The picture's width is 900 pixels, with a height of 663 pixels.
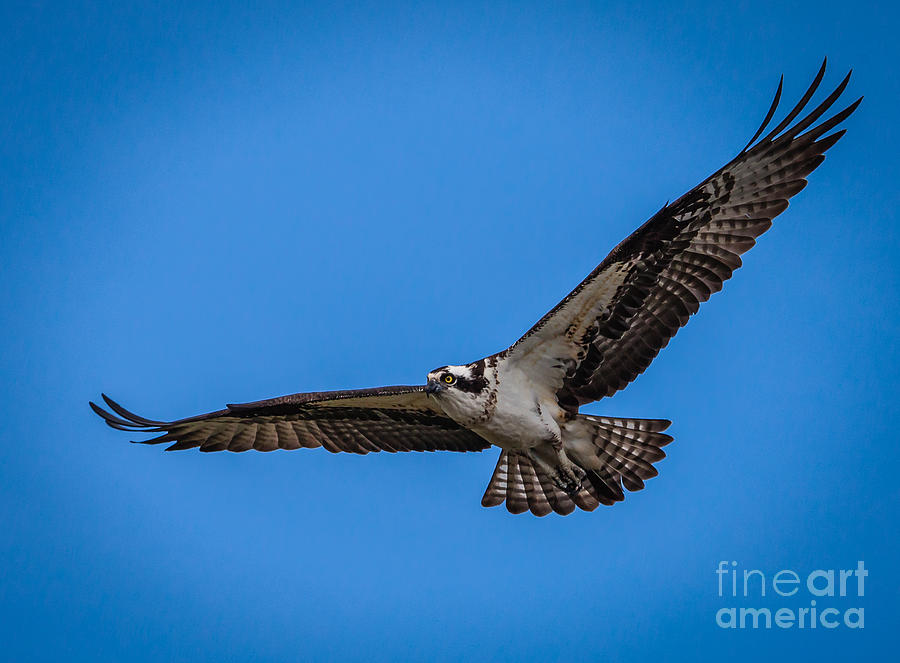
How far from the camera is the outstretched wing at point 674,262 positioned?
29.6 ft

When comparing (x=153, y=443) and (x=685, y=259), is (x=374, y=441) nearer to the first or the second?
(x=153, y=443)

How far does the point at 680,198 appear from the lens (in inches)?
355

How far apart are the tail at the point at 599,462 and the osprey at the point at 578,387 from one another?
0.01 meters

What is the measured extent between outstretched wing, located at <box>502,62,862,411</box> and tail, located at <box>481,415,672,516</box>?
0.72 meters

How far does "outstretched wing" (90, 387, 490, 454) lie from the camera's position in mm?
10516

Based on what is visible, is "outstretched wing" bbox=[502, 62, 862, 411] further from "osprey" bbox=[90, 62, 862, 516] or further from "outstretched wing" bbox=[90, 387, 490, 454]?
"outstretched wing" bbox=[90, 387, 490, 454]

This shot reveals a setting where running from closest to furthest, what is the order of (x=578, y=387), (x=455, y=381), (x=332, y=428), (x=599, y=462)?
(x=455, y=381) → (x=578, y=387) → (x=599, y=462) → (x=332, y=428)

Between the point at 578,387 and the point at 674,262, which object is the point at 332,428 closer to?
the point at 578,387

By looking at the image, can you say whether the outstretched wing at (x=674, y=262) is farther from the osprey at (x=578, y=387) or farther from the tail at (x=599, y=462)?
the tail at (x=599, y=462)

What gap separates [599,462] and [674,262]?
219 centimetres

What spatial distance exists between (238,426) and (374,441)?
1382mm

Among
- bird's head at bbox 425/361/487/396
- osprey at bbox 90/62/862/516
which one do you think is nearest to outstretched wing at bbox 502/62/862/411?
osprey at bbox 90/62/862/516

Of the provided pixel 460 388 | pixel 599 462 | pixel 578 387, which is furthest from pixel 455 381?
pixel 599 462

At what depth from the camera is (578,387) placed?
9.89m
